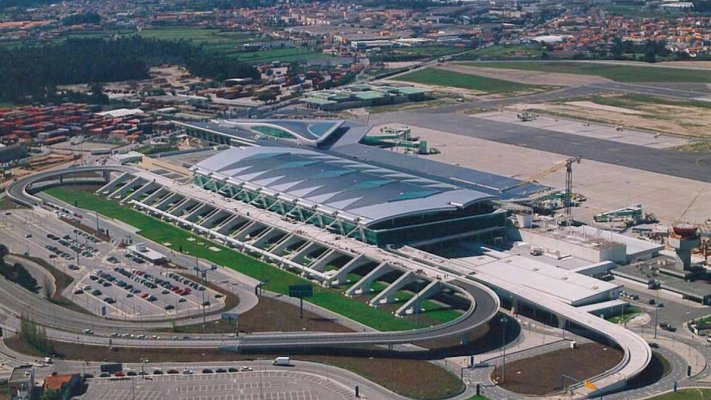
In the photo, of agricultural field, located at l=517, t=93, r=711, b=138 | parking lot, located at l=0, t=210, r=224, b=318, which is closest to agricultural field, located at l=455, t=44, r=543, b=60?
agricultural field, located at l=517, t=93, r=711, b=138

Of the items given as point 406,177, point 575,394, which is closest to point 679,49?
point 406,177

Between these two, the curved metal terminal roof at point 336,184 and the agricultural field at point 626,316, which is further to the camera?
the curved metal terminal roof at point 336,184

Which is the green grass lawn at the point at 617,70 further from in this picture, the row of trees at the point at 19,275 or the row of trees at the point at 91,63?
the row of trees at the point at 19,275

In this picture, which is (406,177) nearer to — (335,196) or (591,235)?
(335,196)

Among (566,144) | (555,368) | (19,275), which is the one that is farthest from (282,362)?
(566,144)

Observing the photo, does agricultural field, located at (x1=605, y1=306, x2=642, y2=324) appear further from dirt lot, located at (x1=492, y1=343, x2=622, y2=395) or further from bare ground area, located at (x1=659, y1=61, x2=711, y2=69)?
bare ground area, located at (x1=659, y1=61, x2=711, y2=69)

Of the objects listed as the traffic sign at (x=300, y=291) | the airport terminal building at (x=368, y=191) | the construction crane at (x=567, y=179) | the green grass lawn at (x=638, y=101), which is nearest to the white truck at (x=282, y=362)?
the traffic sign at (x=300, y=291)
